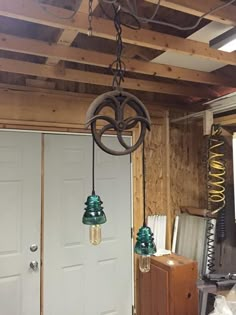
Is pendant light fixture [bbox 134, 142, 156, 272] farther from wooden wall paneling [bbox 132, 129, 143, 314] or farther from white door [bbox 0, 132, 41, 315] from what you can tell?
wooden wall paneling [bbox 132, 129, 143, 314]

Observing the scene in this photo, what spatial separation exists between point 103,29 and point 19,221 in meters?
1.95

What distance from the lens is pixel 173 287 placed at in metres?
2.91

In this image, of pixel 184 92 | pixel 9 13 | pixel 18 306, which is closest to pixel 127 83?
pixel 184 92

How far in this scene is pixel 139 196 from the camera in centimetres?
347

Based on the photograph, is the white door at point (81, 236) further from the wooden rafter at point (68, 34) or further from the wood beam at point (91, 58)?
the wooden rafter at point (68, 34)

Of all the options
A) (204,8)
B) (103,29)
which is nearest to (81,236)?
(103,29)

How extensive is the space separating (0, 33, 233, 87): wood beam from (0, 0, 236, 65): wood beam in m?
0.46

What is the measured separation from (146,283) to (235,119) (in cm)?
199

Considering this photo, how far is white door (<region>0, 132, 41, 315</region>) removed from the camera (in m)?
2.85

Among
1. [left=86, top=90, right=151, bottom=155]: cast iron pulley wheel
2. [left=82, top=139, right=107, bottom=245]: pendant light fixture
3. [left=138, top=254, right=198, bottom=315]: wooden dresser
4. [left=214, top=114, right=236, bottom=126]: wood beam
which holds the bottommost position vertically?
[left=138, top=254, right=198, bottom=315]: wooden dresser

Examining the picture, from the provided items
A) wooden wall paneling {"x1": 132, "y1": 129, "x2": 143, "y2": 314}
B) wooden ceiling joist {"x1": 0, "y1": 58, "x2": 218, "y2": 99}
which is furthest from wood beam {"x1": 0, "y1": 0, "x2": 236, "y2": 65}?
wooden wall paneling {"x1": 132, "y1": 129, "x2": 143, "y2": 314}

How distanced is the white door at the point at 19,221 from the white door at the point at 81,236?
0.12 m

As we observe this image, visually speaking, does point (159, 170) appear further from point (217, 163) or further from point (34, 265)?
point (34, 265)

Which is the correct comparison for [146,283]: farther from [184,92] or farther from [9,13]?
[9,13]
